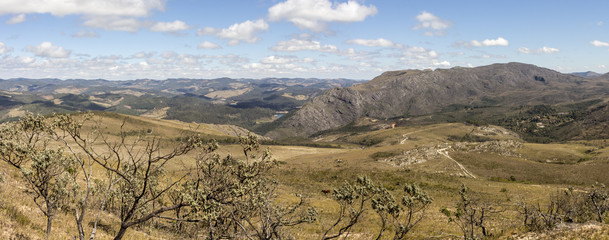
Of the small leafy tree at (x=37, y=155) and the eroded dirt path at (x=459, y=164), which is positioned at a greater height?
the small leafy tree at (x=37, y=155)

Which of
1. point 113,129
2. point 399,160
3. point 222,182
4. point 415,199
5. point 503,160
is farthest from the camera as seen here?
point 113,129

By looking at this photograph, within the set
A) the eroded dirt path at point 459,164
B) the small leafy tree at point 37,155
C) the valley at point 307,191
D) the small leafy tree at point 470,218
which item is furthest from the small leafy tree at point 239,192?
the eroded dirt path at point 459,164

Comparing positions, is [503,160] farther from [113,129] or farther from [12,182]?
[113,129]

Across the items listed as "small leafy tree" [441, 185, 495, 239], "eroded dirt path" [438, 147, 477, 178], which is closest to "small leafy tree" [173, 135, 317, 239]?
"small leafy tree" [441, 185, 495, 239]

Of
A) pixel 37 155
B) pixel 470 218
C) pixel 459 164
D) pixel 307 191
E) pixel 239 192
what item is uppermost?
pixel 37 155

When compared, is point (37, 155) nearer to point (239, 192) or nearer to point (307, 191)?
point (239, 192)

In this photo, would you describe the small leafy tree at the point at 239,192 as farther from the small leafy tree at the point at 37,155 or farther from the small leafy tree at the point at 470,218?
the small leafy tree at the point at 470,218

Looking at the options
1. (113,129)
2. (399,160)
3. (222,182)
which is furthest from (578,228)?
(113,129)

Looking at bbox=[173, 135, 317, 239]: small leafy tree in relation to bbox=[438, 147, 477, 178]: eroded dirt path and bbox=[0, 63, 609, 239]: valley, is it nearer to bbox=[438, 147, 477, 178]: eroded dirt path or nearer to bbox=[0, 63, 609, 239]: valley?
bbox=[0, 63, 609, 239]: valley

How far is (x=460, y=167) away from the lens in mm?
86000

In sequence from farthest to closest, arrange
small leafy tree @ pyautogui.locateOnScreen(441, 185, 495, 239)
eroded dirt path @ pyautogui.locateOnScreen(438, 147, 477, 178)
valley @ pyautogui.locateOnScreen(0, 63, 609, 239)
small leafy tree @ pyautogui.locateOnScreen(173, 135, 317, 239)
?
eroded dirt path @ pyautogui.locateOnScreen(438, 147, 477, 178) < small leafy tree @ pyautogui.locateOnScreen(441, 185, 495, 239) < valley @ pyautogui.locateOnScreen(0, 63, 609, 239) < small leafy tree @ pyautogui.locateOnScreen(173, 135, 317, 239)

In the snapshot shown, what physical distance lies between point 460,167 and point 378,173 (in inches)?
1021

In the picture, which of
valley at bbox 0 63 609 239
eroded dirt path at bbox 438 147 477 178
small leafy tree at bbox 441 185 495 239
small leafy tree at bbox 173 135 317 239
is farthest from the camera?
eroded dirt path at bbox 438 147 477 178

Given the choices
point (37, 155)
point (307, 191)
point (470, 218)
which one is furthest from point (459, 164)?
point (37, 155)
